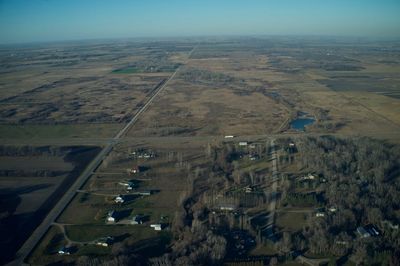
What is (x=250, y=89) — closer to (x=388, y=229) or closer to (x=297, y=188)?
(x=297, y=188)

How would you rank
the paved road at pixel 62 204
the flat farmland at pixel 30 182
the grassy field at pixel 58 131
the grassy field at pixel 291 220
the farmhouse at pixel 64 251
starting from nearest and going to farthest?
the farmhouse at pixel 64 251, the paved road at pixel 62 204, the grassy field at pixel 291 220, the flat farmland at pixel 30 182, the grassy field at pixel 58 131

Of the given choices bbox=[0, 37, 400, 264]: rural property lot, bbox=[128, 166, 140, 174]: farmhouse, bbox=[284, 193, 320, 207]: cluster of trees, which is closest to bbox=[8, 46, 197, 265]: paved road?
bbox=[0, 37, 400, 264]: rural property lot

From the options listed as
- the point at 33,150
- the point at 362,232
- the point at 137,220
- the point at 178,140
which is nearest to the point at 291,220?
the point at 362,232

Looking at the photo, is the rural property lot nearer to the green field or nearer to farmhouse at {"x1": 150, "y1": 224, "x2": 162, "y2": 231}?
the green field

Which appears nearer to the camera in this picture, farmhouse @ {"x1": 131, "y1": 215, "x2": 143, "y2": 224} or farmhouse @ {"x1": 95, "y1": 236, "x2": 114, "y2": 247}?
farmhouse @ {"x1": 95, "y1": 236, "x2": 114, "y2": 247}

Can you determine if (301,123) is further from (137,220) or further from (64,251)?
(64,251)

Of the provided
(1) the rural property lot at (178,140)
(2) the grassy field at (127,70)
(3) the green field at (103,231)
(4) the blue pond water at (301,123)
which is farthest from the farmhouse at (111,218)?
(2) the grassy field at (127,70)

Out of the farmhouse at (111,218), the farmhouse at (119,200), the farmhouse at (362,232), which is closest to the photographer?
the farmhouse at (362,232)

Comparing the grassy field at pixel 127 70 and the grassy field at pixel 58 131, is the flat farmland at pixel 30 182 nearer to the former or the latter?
the grassy field at pixel 58 131
